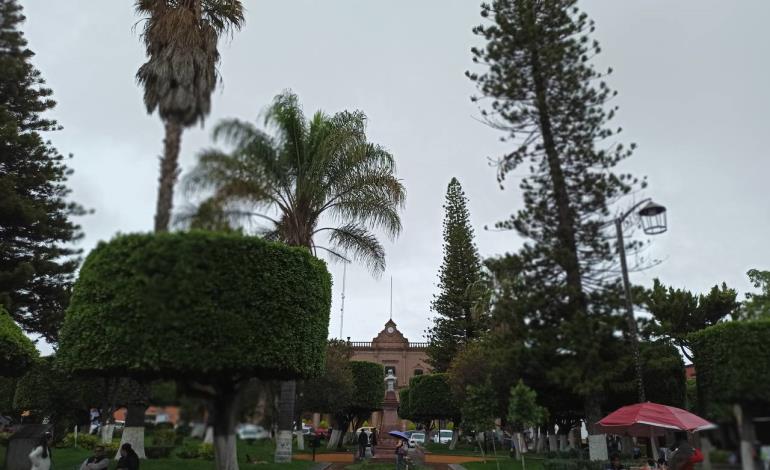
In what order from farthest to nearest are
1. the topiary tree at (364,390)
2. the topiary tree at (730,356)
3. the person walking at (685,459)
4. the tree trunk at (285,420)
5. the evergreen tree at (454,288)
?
the evergreen tree at (454,288), the topiary tree at (364,390), the tree trunk at (285,420), the topiary tree at (730,356), the person walking at (685,459)

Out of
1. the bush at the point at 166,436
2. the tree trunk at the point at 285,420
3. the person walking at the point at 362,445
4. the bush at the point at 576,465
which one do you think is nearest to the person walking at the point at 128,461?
the bush at the point at 166,436

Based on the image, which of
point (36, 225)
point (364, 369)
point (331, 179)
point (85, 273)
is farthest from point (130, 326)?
point (364, 369)

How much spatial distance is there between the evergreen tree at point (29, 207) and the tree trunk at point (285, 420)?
10.3 meters

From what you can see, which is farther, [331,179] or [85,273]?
[331,179]

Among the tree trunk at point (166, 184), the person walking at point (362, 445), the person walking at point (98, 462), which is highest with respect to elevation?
the tree trunk at point (166, 184)

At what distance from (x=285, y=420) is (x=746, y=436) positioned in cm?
1371

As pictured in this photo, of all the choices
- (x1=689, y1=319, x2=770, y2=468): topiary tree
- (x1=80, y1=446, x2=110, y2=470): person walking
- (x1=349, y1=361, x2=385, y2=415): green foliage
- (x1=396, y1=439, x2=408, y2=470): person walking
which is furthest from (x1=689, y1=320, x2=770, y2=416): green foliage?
(x1=349, y1=361, x2=385, y2=415): green foliage

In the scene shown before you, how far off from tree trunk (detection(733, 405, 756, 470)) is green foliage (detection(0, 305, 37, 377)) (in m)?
16.6

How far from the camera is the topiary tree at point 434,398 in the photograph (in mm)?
36969

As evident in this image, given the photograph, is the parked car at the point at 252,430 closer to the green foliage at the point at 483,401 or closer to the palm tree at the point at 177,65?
the palm tree at the point at 177,65

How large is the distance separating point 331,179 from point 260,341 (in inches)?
290

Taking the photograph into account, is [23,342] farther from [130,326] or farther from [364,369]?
[364,369]

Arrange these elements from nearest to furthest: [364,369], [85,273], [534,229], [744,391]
Answer: [744,391], [85,273], [534,229], [364,369]

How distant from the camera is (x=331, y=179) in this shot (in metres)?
17.2
